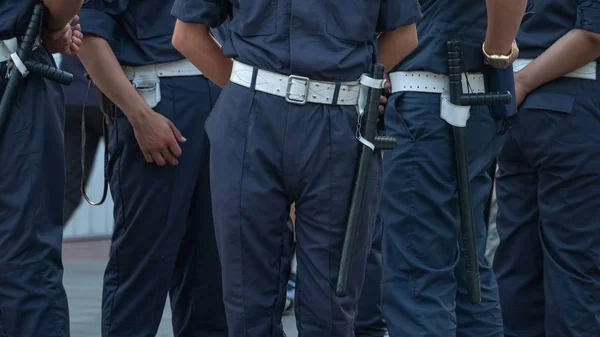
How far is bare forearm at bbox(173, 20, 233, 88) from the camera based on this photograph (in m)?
3.25

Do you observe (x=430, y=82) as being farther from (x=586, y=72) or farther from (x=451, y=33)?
(x=586, y=72)

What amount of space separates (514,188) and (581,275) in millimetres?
444

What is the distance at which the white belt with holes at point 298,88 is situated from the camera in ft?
9.83

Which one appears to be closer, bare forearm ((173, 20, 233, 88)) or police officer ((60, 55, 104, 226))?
bare forearm ((173, 20, 233, 88))

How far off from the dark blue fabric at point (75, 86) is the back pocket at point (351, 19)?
199 inches

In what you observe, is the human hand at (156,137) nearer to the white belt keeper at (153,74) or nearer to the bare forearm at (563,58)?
the white belt keeper at (153,74)

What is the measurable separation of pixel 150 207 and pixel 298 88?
114 cm

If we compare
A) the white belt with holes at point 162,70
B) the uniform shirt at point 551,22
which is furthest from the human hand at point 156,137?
the uniform shirt at point 551,22

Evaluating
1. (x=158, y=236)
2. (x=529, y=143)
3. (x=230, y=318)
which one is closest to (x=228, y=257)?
(x=230, y=318)

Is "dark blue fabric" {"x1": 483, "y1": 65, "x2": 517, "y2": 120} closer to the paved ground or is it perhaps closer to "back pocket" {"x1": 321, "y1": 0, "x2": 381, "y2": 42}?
"back pocket" {"x1": 321, "y1": 0, "x2": 381, "y2": 42}

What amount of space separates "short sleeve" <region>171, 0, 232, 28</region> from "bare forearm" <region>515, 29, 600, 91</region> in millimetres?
1445

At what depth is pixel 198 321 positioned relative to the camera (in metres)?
4.19

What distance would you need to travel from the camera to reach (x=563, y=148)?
418cm

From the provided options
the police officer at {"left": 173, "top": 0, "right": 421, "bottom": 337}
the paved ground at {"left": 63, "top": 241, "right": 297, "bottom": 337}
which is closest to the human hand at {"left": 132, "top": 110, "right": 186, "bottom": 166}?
the police officer at {"left": 173, "top": 0, "right": 421, "bottom": 337}
